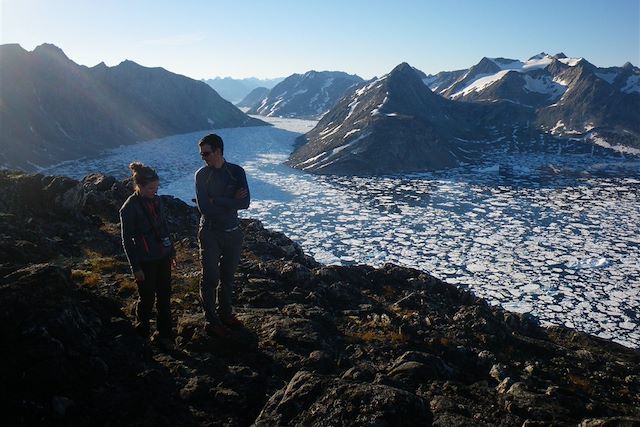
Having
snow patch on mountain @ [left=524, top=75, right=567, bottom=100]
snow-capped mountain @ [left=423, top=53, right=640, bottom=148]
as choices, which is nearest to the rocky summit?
snow-capped mountain @ [left=423, top=53, right=640, bottom=148]

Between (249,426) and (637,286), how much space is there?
35.3 metres

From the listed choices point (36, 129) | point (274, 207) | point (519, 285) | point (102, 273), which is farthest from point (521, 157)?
point (36, 129)

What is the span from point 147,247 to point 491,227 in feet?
151

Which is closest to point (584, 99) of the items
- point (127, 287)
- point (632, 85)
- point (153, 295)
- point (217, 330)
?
point (632, 85)

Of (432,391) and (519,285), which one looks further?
(519,285)

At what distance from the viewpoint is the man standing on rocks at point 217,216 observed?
21.9 feet

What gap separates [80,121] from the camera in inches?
5497

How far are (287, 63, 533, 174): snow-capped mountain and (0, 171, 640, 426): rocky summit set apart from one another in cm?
7955

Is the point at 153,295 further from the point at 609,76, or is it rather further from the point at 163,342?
the point at 609,76

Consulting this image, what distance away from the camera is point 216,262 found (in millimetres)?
6875

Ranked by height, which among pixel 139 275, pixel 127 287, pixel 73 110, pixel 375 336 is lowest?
pixel 375 336

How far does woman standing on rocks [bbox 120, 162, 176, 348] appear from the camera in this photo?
6578 mm

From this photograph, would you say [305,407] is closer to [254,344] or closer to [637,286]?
[254,344]

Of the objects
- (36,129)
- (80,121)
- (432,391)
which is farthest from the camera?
(80,121)
